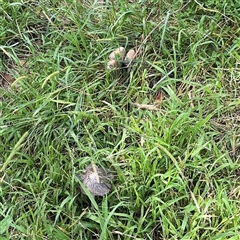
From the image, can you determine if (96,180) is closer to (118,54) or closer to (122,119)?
(122,119)

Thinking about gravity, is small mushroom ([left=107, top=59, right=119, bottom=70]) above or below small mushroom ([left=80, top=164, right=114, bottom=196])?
above

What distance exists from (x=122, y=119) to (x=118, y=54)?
343mm

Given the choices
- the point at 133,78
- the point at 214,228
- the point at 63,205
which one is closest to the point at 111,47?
the point at 133,78

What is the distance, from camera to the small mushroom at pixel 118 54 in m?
2.09

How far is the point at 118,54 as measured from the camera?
6.88ft

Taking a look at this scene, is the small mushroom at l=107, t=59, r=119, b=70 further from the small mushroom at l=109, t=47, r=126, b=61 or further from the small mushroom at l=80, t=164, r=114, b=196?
the small mushroom at l=80, t=164, r=114, b=196

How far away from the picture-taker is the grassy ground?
166 centimetres

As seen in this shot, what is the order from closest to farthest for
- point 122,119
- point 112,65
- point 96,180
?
point 96,180 < point 122,119 < point 112,65

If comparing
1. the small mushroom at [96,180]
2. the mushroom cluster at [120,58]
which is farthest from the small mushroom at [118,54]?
the small mushroom at [96,180]

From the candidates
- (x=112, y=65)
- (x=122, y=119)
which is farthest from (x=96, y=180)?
(x=112, y=65)

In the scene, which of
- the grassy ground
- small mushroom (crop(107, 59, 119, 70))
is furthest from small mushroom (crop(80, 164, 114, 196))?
small mushroom (crop(107, 59, 119, 70))

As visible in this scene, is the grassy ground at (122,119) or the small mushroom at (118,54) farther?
the small mushroom at (118,54)

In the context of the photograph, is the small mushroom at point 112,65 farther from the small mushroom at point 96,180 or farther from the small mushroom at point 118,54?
the small mushroom at point 96,180

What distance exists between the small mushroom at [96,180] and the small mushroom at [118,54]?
0.56m
